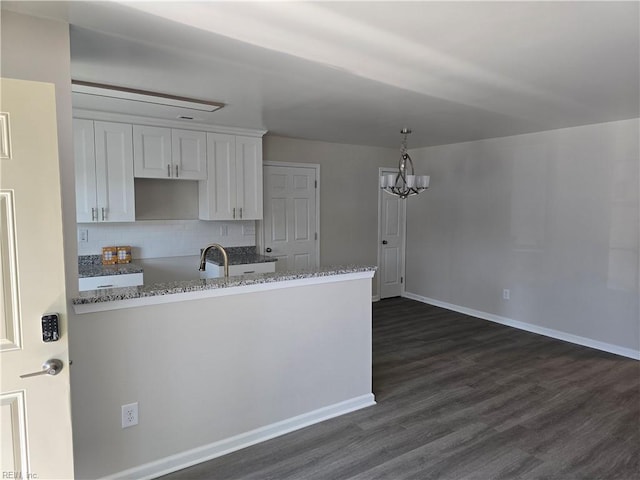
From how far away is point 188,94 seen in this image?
3152mm

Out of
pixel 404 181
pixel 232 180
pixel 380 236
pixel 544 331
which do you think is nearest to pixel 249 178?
pixel 232 180

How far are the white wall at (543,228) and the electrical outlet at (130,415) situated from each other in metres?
4.40

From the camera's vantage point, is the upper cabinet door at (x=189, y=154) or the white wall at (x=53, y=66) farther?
the upper cabinet door at (x=189, y=154)

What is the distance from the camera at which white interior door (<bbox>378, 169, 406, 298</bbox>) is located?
631cm

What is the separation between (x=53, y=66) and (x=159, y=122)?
220cm

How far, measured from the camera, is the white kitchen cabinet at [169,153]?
4.03 meters

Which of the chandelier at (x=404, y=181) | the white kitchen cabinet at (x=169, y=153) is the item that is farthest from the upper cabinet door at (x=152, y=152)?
the chandelier at (x=404, y=181)

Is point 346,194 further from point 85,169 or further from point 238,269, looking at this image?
point 85,169

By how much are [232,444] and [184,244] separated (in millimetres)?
2629

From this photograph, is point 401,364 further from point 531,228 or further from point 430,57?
point 430,57

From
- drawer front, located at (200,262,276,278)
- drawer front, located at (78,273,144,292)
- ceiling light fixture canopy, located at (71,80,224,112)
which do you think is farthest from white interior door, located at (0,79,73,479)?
drawer front, located at (200,262,276,278)

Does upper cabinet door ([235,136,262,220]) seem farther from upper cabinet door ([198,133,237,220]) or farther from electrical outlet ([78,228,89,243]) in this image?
electrical outlet ([78,228,89,243])

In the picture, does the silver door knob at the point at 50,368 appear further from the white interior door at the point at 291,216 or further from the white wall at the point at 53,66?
the white interior door at the point at 291,216

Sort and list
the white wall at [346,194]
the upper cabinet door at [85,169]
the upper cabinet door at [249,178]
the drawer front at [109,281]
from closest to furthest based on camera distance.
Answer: the drawer front at [109,281] < the upper cabinet door at [85,169] < the upper cabinet door at [249,178] < the white wall at [346,194]
